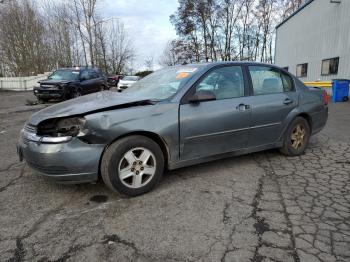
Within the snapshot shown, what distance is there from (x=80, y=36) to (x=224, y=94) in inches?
1432

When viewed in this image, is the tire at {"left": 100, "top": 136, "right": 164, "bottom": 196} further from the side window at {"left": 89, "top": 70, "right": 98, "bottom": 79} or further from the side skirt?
the side window at {"left": 89, "top": 70, "right": 98, "bottom": 79}

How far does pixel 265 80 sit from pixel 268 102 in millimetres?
389

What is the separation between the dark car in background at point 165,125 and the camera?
3133 mm

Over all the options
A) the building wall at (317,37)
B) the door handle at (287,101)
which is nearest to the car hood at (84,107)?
the door handle at (287,101)

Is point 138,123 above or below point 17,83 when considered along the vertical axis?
below

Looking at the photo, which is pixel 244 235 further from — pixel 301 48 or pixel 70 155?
pixel 301 48

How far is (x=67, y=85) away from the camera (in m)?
13.1

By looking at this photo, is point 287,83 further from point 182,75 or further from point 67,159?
point 67,159

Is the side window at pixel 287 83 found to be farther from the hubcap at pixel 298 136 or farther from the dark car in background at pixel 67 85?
the dark car in background at pixel 67 85

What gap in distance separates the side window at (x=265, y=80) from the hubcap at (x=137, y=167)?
1.96 m

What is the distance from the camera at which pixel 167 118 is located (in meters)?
3.48

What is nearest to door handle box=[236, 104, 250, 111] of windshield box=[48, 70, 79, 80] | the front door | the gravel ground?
the front door

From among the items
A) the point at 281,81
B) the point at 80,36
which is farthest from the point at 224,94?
the point at 80,36

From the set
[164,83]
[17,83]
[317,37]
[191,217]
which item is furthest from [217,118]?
[17,83]
